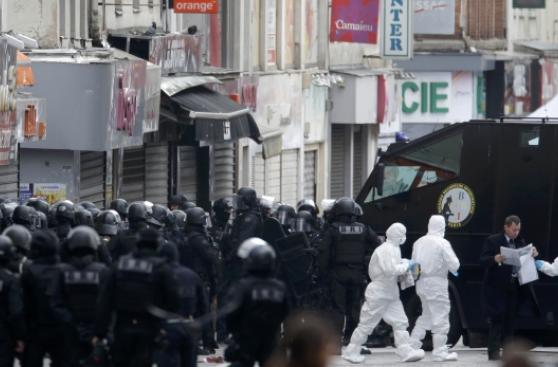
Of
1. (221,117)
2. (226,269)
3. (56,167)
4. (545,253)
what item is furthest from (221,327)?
(221,117)

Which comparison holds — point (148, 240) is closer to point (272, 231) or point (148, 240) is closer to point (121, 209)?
point (121, 209)

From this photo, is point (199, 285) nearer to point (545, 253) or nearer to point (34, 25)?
point (545, 253)

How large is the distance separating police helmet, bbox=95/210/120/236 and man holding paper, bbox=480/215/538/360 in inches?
148

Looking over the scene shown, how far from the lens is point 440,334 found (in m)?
21.7

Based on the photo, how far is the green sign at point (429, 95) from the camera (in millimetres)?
51875

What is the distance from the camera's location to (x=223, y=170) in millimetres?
37781

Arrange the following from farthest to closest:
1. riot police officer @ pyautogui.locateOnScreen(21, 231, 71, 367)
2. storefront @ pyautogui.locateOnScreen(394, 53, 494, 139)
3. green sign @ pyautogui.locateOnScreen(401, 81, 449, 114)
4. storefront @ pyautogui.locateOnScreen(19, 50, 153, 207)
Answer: green sign @ pyautogui.locateOnScreen(401, 81, 449, 114), storefront @ pyautogui.locateOnScreen(394, 53, 494, 139), storefront @ pyautogui.locateOnScreen(19, 50, 153, 207), riot police officer @ pyautogui.locateOnScreen(21, 231, 71, 367)

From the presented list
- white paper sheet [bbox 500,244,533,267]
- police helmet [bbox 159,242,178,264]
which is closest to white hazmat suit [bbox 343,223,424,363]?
white paper sheet [bbox 500,244,533,267]

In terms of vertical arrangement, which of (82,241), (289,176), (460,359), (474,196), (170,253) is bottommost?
(460,359)

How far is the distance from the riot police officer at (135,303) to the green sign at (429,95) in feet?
121

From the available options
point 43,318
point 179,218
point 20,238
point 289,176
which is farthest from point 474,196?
point 289,176

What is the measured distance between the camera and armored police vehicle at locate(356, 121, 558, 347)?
22422 mm

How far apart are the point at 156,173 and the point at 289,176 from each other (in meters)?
8.74

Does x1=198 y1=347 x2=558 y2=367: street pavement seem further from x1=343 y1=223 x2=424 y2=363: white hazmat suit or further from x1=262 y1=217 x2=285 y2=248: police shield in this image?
x1=262 y1=217 x2=285 y2=248: police shield
